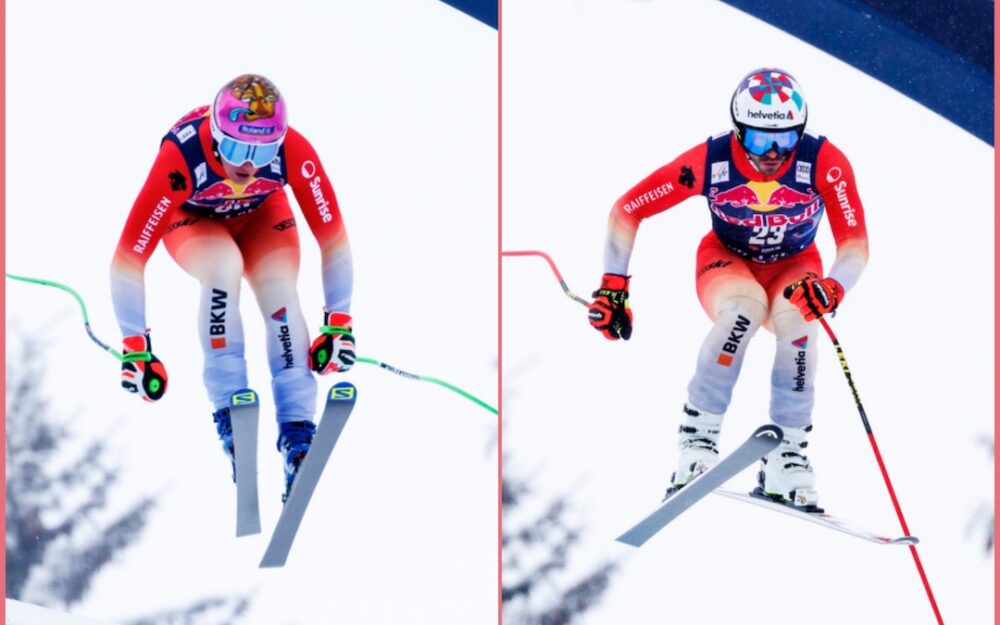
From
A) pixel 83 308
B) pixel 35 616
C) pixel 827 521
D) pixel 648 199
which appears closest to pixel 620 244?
pixel 648 199

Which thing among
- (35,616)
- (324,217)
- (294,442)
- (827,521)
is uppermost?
(324,217)

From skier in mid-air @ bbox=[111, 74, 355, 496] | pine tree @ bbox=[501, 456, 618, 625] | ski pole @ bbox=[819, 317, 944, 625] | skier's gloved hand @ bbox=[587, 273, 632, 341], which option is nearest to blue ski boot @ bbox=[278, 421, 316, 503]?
skier in mid-air @ bbox=[111, 74, 355, 496]

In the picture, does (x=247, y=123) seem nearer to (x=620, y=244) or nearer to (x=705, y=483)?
(x=620, y=244)

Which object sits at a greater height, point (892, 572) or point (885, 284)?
point (885, 284)

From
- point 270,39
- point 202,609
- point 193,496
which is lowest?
point 202,609

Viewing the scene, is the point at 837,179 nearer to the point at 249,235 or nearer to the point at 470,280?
the point at 470,280

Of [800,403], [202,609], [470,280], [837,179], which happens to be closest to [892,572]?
[800,403]
